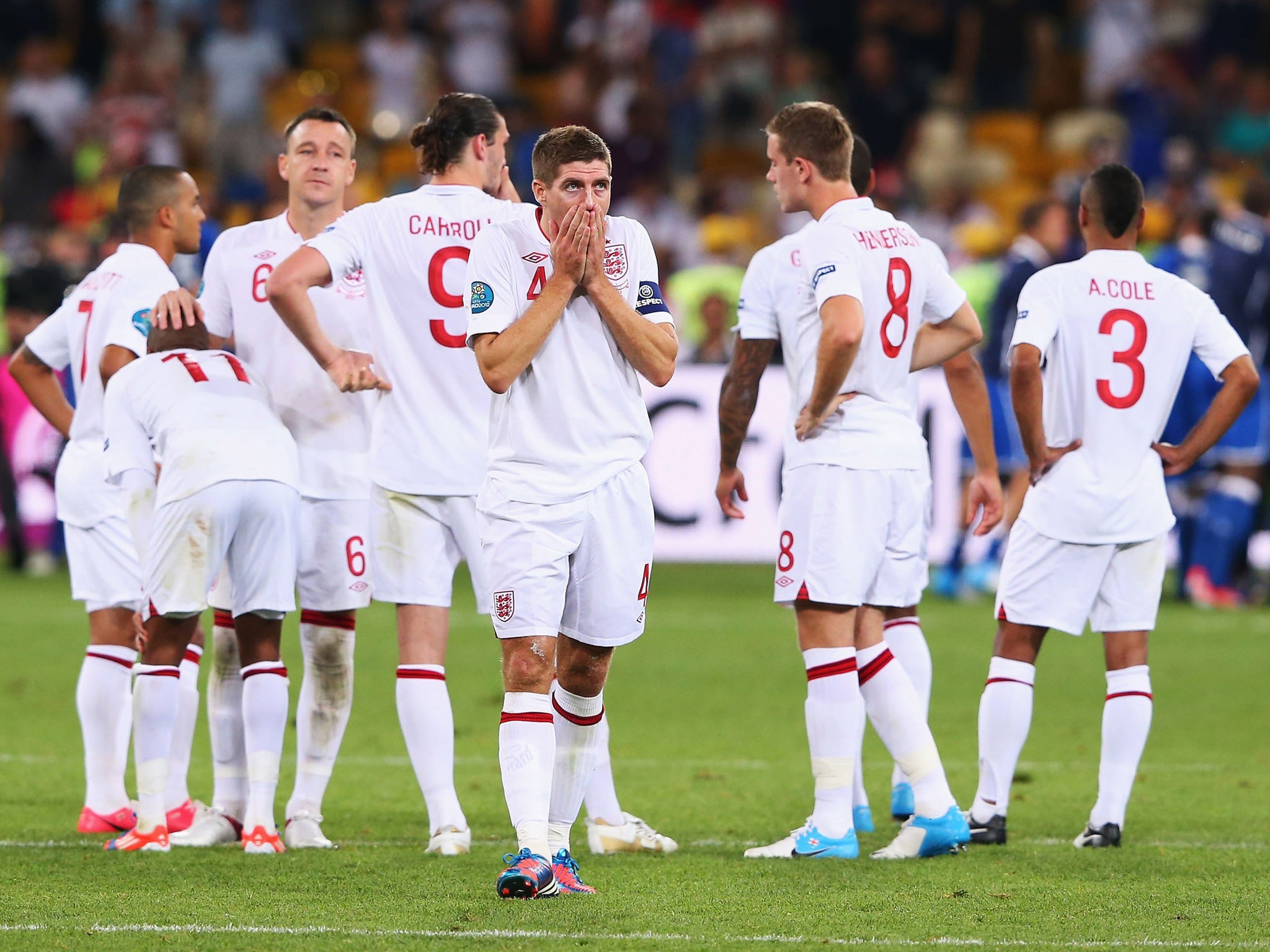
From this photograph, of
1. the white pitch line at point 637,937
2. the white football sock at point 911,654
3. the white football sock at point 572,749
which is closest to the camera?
the white pitch line at point 637,937

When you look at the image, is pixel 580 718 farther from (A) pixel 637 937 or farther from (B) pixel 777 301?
(B) pixel 777 301

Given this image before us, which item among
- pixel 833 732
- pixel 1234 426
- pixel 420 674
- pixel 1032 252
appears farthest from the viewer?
pixel 1234 426

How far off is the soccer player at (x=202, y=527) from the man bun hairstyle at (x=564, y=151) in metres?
1.50

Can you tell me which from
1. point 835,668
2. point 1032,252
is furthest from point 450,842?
point 1032,252

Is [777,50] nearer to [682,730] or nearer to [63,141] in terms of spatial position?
[63,141]

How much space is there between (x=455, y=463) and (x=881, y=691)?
5.20 ft

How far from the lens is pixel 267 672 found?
615 cm

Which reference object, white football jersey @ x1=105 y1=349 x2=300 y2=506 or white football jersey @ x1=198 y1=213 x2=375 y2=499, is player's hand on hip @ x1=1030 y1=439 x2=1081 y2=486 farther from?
white football jersey @ x1=105 y1=349 x2=300 y2=506

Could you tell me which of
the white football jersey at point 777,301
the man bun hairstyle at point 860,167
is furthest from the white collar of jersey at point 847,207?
the man bun hairstyle at point 860,167

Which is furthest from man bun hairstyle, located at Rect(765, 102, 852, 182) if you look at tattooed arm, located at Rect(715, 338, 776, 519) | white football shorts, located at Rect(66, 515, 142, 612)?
white football shorts, located at Rect(66, 515, 142, 612)

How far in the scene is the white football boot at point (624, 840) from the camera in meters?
6.11

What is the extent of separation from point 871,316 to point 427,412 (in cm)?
149

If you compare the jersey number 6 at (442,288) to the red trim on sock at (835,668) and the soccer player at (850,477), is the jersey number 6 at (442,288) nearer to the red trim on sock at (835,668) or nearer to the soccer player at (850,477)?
the soccer player at (850,477)

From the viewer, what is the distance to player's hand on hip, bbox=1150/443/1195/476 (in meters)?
6.49
